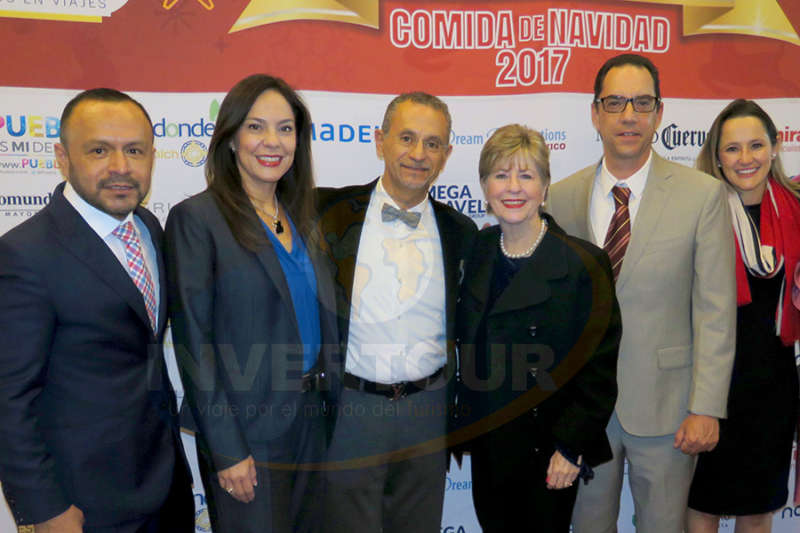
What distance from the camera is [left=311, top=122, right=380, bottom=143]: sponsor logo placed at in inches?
142

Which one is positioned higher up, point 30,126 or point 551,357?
point 30,126

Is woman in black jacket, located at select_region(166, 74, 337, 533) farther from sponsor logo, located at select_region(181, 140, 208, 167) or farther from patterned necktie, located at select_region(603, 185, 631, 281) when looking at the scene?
patterned necktie, located at select_region(603, 185, 631, 281)

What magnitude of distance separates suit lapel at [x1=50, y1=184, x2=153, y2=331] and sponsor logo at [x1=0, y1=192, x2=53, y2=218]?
1562 millimetres

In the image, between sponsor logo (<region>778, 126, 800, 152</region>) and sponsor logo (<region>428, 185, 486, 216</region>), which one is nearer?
sponsor logo (<region>428, 185, 486, 216</region>)

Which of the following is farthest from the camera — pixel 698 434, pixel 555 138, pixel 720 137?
pixel 555 138

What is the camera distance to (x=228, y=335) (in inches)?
91.2

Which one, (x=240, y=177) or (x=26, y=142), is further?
(x=26, y=142)

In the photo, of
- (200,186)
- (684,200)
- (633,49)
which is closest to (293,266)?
(200,186)

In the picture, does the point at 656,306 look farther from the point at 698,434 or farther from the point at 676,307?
the point at 698,434

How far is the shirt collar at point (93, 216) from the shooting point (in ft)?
7.06

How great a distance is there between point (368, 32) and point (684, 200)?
6.76 feet

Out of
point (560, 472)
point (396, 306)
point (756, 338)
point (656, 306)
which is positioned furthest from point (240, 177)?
point (756, 338)

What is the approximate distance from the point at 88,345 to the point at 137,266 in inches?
13.4

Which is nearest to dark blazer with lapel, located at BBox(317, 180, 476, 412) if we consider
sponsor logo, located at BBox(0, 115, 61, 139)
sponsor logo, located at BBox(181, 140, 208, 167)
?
sponsor logo, located at BBox(181, 140, 208, 167)
